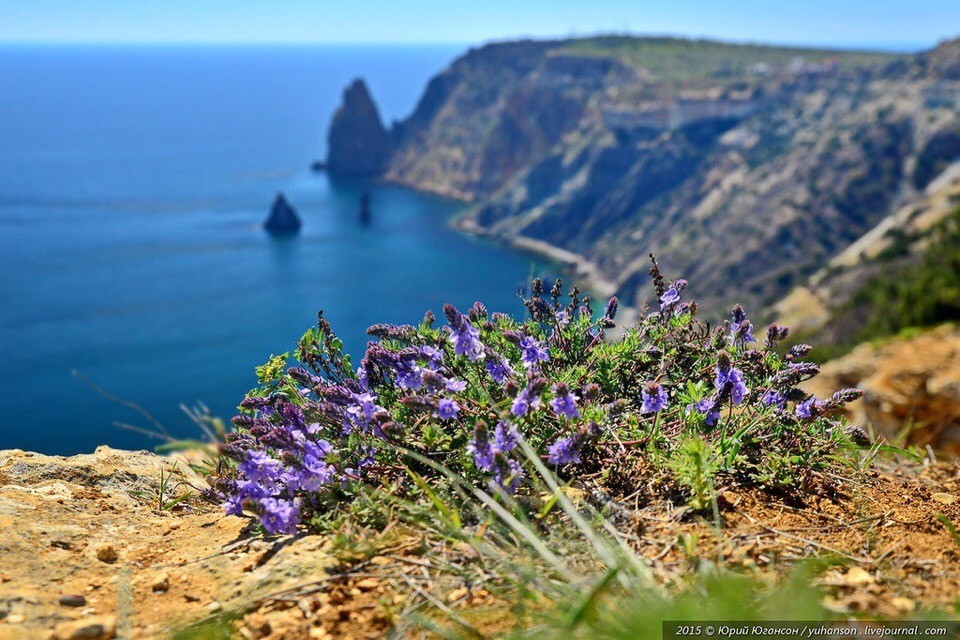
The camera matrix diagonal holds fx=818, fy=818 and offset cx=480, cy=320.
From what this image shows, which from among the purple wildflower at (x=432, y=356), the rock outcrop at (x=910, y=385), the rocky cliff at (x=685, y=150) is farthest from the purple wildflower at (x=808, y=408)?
the rocky cliff at (x=685, y=150)

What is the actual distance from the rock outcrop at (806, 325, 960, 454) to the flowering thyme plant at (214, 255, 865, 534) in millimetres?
5560

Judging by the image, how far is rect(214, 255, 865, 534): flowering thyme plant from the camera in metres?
3.15

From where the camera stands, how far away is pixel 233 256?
8231 cm

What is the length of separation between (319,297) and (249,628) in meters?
66.7

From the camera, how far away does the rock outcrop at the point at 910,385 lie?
30.5 feet

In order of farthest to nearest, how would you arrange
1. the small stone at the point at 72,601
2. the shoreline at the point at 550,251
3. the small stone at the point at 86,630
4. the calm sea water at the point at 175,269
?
the shoreline at the point at 550,251, the calm sea water at the point at 175,269, the small stone at the point at 72,601, the small stone at the point at 86,630

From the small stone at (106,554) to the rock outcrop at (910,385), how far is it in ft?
25.0

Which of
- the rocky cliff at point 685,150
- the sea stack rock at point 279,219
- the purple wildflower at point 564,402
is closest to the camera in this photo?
the purple wildflower at point 564,402

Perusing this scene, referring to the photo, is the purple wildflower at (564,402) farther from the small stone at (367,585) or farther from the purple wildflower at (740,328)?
the purple wildflower at (740,328)

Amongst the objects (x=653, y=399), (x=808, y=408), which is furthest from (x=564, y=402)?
(x=808, y=408)

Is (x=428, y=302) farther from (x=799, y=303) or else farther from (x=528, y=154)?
(x=528, y=154)

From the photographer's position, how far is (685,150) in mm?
108438

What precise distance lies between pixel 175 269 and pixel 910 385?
72.8 m

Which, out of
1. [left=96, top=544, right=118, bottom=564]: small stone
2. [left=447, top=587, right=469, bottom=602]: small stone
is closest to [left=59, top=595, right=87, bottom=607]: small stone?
[left=96, top=544, right=118, bottom=564]: small stone
